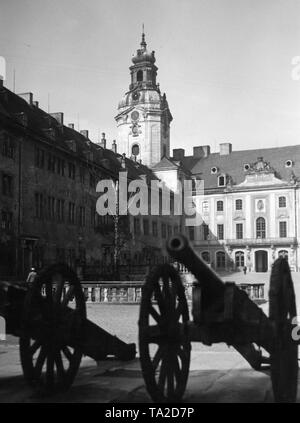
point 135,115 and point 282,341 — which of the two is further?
point 135,115

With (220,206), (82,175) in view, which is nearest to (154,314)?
(82,175)

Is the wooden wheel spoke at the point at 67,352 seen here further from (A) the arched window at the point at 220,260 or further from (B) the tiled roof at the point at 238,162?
(B) the tiled roof at the point at 238,162

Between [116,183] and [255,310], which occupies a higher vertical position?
[116,183]

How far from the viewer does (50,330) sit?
5.73m

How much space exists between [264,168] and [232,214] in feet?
20.3

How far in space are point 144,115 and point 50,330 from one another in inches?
2298

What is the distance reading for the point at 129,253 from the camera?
46.3 meters

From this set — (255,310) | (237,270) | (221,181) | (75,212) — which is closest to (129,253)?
(75,212)

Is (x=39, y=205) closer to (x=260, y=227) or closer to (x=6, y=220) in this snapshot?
(x=6, y=220)

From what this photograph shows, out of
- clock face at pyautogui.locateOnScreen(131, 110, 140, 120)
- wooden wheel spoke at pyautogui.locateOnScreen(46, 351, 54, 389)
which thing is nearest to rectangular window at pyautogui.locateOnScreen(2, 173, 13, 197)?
wooden wheel spoke at pyautogui.locateOnScreen(46, 351, 54, 389)

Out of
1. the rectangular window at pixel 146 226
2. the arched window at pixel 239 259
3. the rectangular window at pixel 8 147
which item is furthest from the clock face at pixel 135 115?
the rectangular window at pixel 8 147

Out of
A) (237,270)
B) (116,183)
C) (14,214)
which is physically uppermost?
(116,183)

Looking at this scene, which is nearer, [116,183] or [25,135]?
[25,135]
